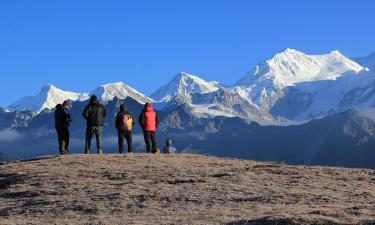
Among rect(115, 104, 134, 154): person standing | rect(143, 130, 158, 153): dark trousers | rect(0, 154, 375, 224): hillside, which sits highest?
rect(115, 104, 134, 154): person standing

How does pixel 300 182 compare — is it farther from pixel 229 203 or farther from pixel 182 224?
pixel 182 224

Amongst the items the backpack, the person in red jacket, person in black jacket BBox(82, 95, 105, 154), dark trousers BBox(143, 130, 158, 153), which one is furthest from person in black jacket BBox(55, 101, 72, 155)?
dark trousers BBox(143, 130, 158, 153)

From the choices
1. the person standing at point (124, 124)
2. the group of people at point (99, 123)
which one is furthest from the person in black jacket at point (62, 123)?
the person standing at point (124, 124)

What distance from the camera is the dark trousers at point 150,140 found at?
34463mm

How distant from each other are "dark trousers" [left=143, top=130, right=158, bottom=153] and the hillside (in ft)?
12.9

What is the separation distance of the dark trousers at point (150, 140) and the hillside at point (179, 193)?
12.9ft

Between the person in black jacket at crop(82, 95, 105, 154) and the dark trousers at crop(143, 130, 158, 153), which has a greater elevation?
the person in black jacket at crop(82, 95, 105, 154)

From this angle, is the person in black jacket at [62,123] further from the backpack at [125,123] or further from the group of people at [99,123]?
the backpack at [125,123]

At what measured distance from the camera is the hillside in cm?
1861

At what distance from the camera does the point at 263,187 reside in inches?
903

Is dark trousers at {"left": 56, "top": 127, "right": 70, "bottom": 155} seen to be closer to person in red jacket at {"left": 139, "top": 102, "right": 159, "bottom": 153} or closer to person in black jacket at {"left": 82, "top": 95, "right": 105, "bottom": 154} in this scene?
person in black jacket at {"left": 82, "top": 95, "right": 105, "bottom": 154}

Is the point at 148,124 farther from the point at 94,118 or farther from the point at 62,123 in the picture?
the point at 62,123

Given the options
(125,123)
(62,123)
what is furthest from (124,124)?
(62,123)

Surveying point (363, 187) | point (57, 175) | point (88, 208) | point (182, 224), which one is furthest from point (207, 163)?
point (182, 224)
